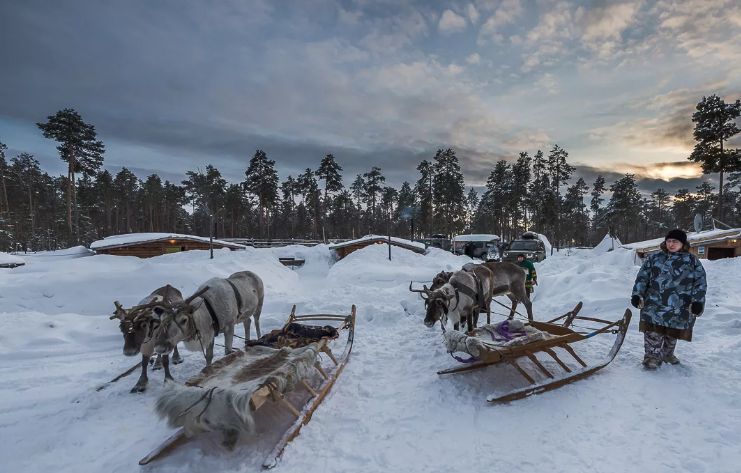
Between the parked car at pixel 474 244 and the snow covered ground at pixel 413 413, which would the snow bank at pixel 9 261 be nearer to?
the snow covered ground at pixel 413 413

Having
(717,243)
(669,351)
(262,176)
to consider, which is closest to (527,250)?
(717,243)

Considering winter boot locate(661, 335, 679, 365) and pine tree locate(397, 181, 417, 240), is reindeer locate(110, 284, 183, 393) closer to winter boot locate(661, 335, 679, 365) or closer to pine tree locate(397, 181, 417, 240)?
winter boot locate(661, 335, 679, 365)

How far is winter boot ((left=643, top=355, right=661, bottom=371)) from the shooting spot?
5.28 metres

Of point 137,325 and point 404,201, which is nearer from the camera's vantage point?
point 137,325

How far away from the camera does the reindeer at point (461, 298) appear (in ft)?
20.6

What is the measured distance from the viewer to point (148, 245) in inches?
974

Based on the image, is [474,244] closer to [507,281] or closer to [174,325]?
[507,281]

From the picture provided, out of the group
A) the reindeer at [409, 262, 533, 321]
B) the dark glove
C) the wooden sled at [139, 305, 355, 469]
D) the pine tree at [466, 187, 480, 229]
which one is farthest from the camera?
the pine tree at [466, 187, 480, 229]

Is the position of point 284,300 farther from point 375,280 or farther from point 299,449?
point 299,449

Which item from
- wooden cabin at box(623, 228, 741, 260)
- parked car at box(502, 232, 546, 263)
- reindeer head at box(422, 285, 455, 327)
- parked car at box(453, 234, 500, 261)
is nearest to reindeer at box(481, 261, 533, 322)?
reindeer head at box(422, 285, 455, 327)

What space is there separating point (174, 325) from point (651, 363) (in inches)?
299

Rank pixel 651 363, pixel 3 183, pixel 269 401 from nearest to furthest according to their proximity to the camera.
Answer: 1. pixel 269 401
2. pixel 651 363
3. pixel 3 183

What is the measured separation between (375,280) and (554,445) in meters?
13.4

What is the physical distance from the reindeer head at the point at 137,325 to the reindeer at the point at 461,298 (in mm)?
4525
